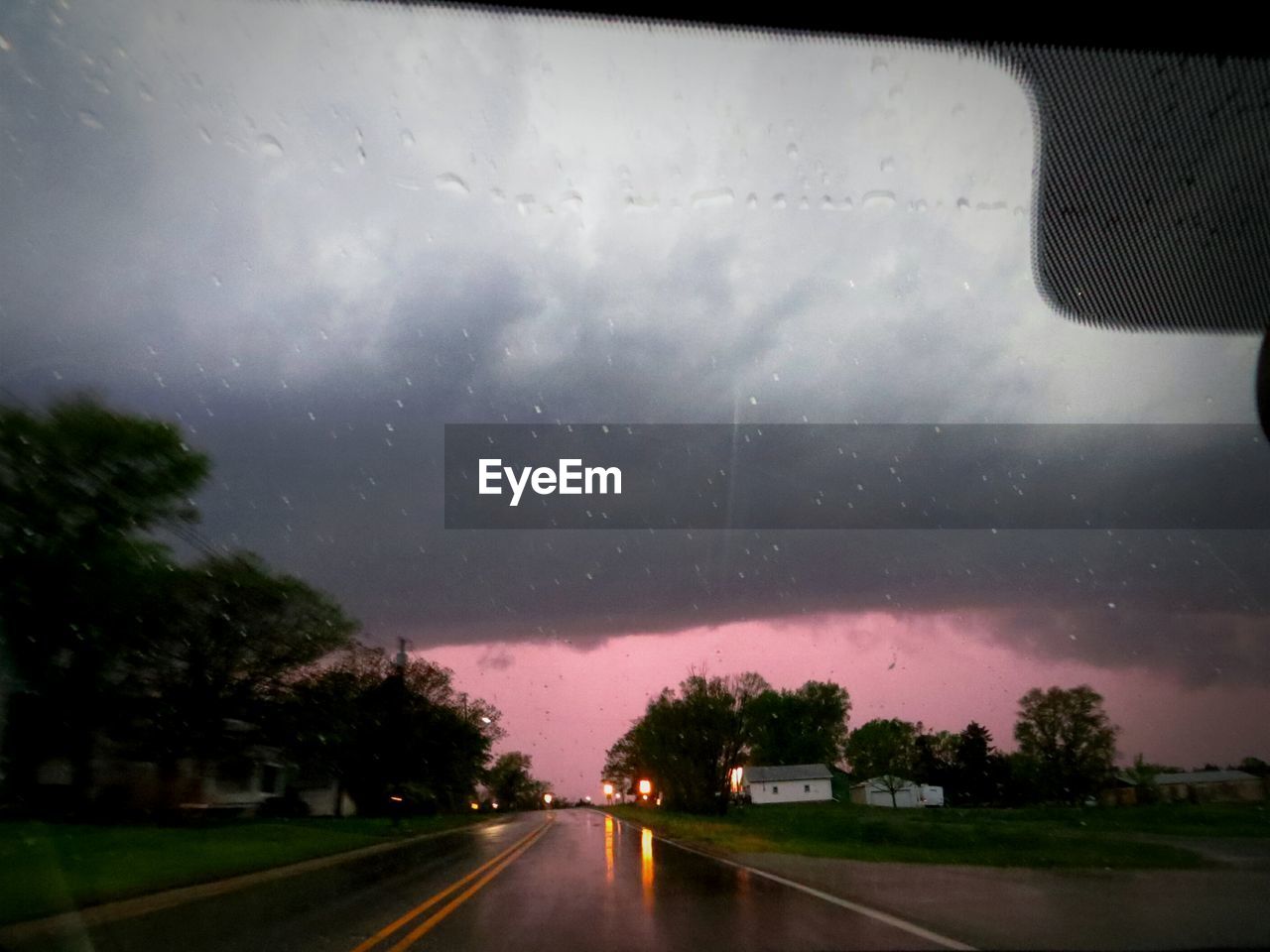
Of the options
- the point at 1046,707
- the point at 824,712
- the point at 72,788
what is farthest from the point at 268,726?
the point at 1046,707

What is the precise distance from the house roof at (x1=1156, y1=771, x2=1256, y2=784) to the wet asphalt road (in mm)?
46410

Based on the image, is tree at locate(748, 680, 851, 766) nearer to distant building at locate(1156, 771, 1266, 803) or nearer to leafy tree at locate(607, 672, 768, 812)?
leafy tree at locate(607, 672, 768, 812)

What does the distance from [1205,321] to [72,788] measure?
3350 cm

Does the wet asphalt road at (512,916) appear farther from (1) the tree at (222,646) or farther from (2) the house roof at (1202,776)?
(2) the house roof at (1202,776)

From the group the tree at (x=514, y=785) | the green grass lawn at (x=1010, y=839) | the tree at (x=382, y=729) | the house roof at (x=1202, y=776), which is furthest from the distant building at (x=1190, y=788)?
the tree at (x=514, y=785)

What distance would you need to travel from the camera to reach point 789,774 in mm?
62625

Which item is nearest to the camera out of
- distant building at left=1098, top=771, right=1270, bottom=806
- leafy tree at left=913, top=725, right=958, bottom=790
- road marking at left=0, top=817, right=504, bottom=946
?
road marking at left=0, top=817, right=504, bottom=946

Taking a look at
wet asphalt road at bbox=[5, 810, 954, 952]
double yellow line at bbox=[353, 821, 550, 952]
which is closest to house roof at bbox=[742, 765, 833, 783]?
double yellow line at bbox=[353, 821, 550, 952]

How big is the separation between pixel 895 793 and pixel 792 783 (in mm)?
14400

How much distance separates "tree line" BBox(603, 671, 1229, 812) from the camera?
46062 millimetres

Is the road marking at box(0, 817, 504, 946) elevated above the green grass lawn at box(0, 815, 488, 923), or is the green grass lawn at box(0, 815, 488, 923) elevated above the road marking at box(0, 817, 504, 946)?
the green grass lawn at box(0, 815, 488, 923)

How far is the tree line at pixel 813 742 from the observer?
4606 cm

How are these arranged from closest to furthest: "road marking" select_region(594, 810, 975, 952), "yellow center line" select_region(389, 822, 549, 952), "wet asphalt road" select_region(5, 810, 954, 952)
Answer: "road marking" select_region(594, 810, 975, 952), "wet asphalt road" select_region(5, 810, 954, 952), "yellow center line" select_region(389, 822, 549, 952)

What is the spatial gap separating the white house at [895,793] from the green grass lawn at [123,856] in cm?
4543
